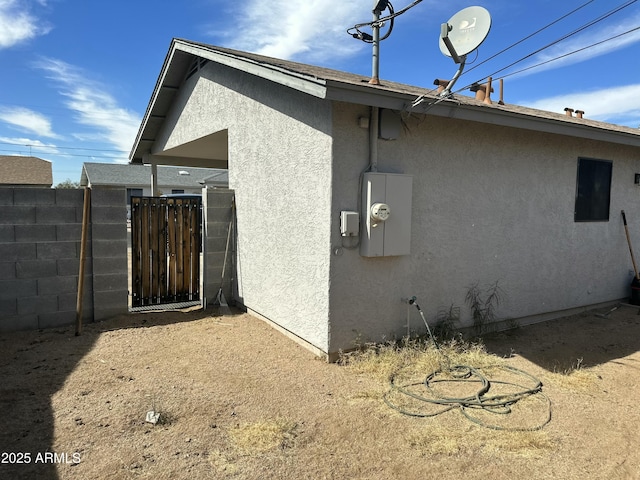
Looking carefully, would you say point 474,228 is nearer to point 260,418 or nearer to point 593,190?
point 593,190

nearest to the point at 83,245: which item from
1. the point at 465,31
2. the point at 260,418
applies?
the point at 260,418

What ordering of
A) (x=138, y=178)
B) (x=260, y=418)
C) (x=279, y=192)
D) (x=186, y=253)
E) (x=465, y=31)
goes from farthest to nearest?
(x=138, y=178), (x=186, y=253), (x=279, y=192), (x=465, y=31), (x=260, y=418)

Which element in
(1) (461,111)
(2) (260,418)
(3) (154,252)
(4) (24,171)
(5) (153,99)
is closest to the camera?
(2) (260,418)

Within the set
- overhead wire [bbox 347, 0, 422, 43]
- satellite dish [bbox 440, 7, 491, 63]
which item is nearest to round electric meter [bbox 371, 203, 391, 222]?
satellite dish [bbox 440, 7, 491, 63]

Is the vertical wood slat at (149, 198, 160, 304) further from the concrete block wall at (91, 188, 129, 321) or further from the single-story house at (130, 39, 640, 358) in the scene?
the single-story house at (130, 39, 640, 358)

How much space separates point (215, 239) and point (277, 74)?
313 centimetres

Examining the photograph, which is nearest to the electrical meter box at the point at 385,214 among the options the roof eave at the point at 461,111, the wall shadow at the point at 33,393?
the roof eave at the point at 461,111

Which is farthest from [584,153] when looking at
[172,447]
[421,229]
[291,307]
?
[172,447]

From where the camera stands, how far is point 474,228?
5.91 m

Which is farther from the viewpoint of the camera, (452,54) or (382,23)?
(382,23)

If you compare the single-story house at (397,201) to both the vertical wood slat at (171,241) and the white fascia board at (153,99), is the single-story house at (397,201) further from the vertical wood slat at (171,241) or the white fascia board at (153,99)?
the vertical wood slat at (171,241)

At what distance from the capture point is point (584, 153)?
23.4 feet

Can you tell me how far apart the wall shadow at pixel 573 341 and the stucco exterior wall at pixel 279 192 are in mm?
2592

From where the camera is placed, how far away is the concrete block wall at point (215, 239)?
22.9ft
